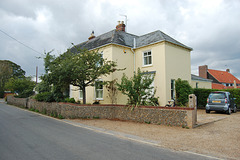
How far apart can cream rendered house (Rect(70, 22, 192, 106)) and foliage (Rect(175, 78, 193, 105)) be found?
465 millimetres

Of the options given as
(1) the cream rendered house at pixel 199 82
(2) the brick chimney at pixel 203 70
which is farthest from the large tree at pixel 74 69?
(2) the brick chimney at pixel 203 70

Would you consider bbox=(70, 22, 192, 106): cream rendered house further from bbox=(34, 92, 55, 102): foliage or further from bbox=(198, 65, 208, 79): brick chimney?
bbox=(198, 65, 208, 79): brick chimney

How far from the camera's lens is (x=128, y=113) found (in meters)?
11.9

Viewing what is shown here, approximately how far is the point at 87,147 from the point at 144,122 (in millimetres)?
5625

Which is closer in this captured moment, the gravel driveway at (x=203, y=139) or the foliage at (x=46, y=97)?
the gravel driveway at (x=203, y=139)

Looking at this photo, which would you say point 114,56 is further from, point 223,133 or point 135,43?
point 223,133

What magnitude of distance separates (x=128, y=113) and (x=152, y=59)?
267 inches

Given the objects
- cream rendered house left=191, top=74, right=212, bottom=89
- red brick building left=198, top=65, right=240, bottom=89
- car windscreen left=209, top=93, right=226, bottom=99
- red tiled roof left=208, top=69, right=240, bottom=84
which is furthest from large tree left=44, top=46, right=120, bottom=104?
red tiled roof left=208, top=69, right=240, bottom=84

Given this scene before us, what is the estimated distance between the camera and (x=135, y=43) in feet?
62.0

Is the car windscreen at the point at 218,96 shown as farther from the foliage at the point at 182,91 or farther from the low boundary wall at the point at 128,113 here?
the low boundary wall at the point at 128,113

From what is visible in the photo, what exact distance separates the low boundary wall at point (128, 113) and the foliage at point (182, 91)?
6557 millimetres

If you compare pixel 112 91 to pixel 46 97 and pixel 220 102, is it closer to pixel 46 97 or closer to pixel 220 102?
pixel 46 97

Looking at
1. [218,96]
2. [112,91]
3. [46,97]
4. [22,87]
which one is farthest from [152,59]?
[22,87]

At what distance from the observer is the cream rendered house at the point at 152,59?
15562 mm
